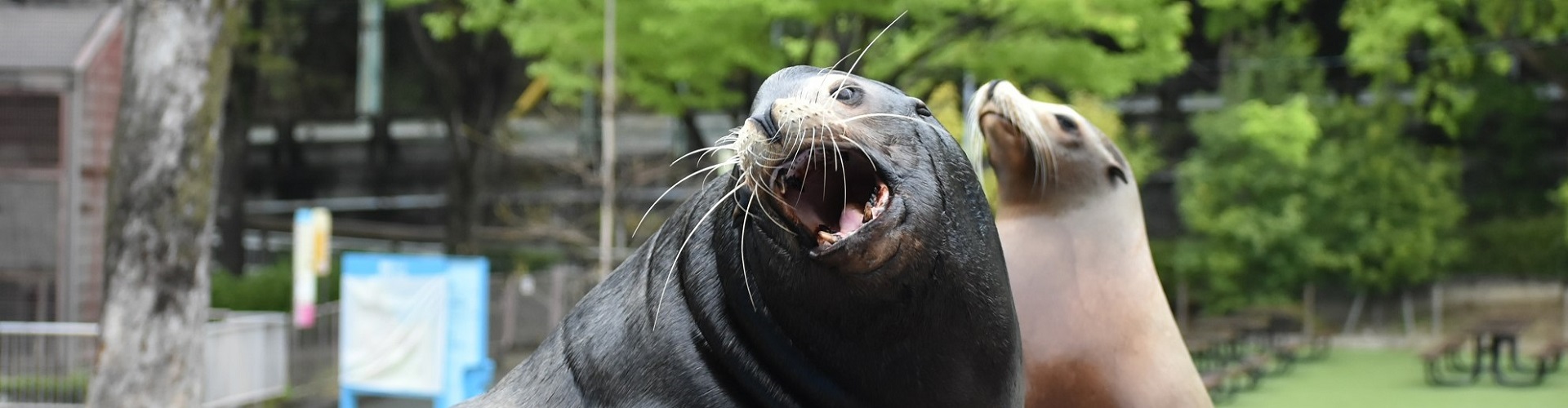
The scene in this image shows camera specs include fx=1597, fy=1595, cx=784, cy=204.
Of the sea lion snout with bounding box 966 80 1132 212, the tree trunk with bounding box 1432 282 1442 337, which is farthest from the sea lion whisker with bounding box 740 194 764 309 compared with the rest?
the tree trunk with bounding box 1432 282 1442 337

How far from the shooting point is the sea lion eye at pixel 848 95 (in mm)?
2576

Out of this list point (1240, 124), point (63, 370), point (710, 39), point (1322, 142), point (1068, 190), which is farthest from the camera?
point (1322, 142)

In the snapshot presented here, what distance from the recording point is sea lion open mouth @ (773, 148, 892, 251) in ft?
7.98

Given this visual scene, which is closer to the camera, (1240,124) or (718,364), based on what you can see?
(718,364)

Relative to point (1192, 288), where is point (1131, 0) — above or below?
above

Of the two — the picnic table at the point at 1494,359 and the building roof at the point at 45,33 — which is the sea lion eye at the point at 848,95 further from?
the picnic table at the point at 1494,359

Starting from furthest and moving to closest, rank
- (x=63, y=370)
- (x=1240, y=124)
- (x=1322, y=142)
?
(x=1322, y=142), (x=1240, y=124), (x=63, y=370)

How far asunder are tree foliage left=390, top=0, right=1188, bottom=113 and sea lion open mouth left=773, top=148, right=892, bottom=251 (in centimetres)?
1101

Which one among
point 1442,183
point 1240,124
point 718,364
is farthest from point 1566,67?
point 718,364

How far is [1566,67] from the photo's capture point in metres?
22.8

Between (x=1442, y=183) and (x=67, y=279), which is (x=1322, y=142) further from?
(x=67, y=279)

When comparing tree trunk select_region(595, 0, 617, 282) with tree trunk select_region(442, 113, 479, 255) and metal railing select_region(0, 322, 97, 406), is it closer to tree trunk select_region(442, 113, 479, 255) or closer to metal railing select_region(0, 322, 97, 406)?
metal railing select_region(0, 322, 97, 406)

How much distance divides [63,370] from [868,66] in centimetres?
767

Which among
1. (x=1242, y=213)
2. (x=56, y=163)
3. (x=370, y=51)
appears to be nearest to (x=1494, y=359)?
(x=1242, y=213)
